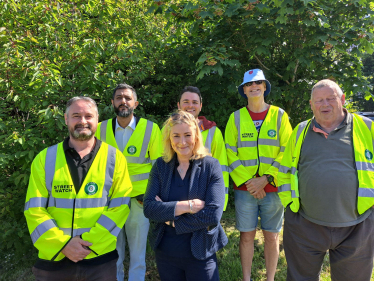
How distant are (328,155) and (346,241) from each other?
2.46 ft

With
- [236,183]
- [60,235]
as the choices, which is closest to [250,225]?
[236,183]

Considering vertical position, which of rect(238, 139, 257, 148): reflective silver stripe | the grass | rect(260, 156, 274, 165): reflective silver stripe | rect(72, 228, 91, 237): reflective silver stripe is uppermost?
rect(238, 139, 257, 148): reflective silver stripe

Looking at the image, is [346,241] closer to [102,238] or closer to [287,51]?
[102,238]

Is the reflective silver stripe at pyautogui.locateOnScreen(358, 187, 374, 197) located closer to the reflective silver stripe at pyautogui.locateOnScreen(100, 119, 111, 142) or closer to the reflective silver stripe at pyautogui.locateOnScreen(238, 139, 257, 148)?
the reflective silver stripe at pyautogui.locateOnScreen(238, 139, 257, 148)

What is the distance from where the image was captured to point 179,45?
5.06m

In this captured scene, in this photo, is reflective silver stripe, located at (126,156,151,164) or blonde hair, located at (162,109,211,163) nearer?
blonde hair, located at (162,109,211,163)

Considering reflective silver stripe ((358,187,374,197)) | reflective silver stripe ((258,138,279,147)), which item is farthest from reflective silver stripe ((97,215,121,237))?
reflective silver stripe ((358,187,374,197))

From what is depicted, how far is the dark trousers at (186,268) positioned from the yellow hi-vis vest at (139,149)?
0.98 m

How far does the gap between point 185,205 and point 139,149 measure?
1.18 m

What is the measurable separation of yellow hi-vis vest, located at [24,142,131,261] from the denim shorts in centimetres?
147

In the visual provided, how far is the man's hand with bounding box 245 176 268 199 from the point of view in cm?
291

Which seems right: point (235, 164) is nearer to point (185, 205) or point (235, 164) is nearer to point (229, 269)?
point (185, 205)

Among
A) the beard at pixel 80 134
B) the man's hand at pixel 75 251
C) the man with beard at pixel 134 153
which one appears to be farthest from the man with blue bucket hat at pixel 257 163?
the man's hand at pixel 75 251

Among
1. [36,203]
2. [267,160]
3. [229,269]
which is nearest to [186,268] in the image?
[36,203]
